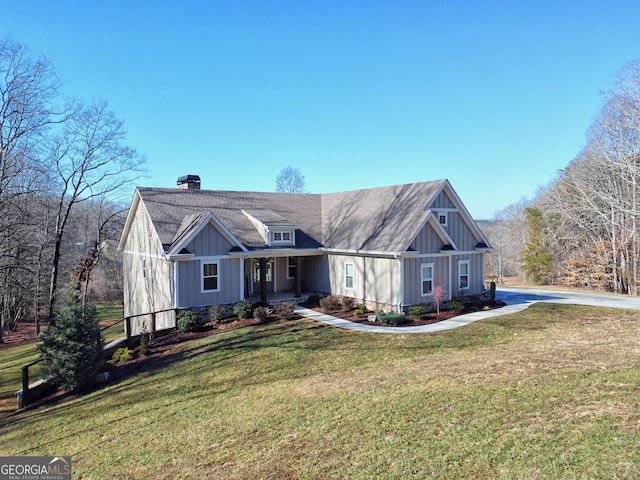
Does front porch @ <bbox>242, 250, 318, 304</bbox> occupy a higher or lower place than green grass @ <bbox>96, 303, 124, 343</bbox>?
higher

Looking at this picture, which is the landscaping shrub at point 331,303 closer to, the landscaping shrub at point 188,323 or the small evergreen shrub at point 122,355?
the landscaping shrub at point 188,323

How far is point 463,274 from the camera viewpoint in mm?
20984

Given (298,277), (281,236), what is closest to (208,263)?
(281,236)

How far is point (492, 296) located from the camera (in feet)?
70.2

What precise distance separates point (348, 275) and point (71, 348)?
12.4m

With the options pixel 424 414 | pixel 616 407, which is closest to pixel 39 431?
pixel 424 414

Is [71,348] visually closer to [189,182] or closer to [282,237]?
[282,237]

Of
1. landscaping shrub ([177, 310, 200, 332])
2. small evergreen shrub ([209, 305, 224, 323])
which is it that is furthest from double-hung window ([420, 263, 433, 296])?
landscaping shrub ([177, 310, 200, 332])

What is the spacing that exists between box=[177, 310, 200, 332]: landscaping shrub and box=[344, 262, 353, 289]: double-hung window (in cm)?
764

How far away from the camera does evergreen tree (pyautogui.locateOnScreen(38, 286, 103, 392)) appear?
12.9 meters

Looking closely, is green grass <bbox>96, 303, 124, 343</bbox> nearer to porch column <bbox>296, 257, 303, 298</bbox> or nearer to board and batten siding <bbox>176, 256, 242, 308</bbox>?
board and batten siding <bbox>176, 256, 242, 308</bbox>

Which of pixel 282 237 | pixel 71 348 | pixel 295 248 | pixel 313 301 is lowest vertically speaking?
pixel 71 348

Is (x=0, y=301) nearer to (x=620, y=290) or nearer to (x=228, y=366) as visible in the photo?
(x=228, y=366)

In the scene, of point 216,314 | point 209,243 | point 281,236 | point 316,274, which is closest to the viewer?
point 216,314
